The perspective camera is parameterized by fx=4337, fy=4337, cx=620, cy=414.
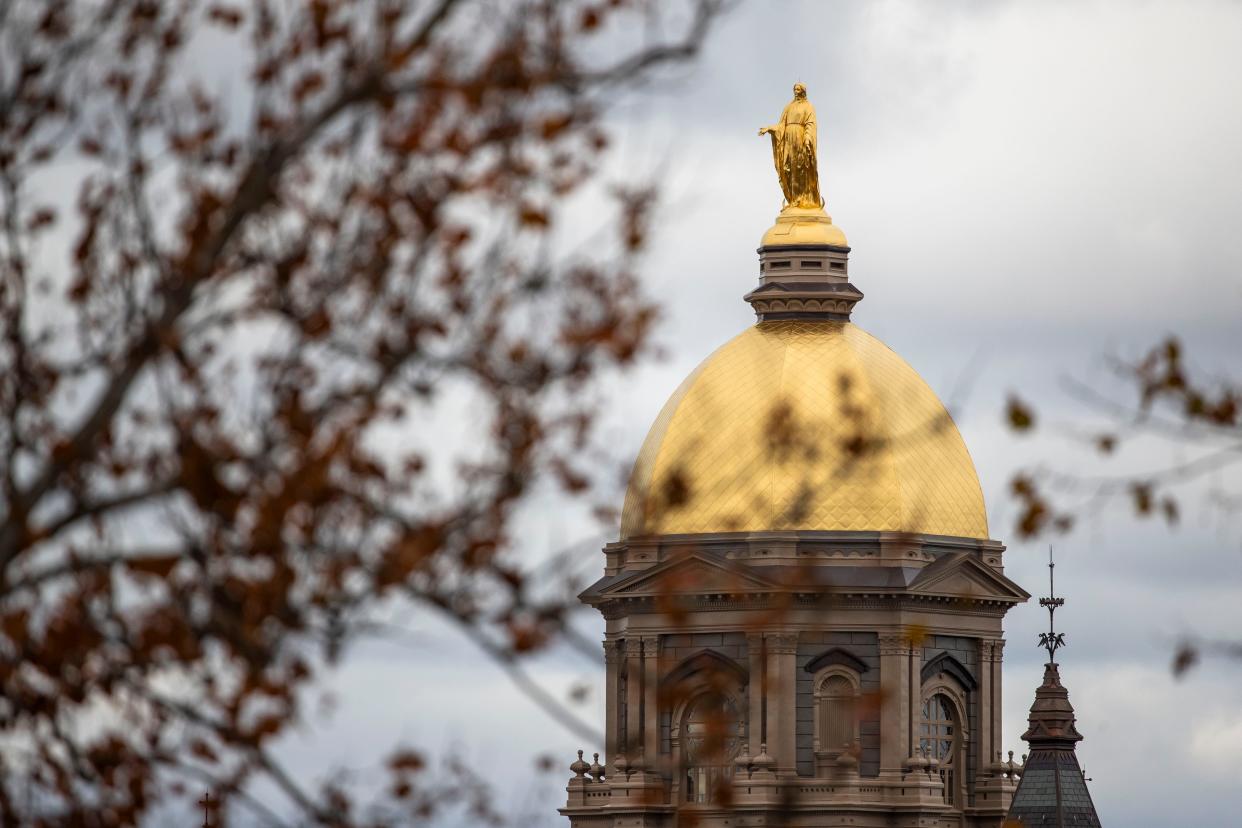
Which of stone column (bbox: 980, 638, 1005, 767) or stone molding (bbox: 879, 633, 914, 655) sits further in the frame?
stone column (bbox: 980, 638, 1005, 767)

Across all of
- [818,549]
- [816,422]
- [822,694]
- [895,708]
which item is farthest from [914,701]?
[816,422]

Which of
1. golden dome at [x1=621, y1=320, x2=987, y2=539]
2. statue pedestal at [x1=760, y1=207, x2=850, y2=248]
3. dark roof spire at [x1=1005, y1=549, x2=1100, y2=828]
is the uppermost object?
statue pedestal at [x1=760, y1=207, x2=850, y2=248]

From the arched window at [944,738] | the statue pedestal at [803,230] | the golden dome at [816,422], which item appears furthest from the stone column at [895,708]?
the statue pedestal at [803,230]

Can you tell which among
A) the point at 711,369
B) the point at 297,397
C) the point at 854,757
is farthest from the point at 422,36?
the point at 711,369

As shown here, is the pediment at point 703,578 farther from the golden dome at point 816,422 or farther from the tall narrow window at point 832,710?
the tall narrow window at point 832,710

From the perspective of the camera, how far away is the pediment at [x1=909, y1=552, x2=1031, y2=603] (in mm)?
89375

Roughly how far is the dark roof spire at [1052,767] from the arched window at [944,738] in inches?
150

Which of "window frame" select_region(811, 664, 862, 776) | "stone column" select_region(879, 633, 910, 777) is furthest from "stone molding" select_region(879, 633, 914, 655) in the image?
"window frame" select_region(811, 664, 862, 776)

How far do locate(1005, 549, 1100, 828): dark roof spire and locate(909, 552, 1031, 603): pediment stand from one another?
218 centimetres

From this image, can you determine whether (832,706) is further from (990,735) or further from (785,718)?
(990,735)

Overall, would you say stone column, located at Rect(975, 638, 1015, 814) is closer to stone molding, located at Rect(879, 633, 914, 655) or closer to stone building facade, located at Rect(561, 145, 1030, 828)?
stone building facade, located at Rect(561, 145, 1030, 828)

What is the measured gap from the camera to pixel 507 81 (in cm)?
2694

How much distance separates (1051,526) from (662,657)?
192 ft

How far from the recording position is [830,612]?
3396 inches
